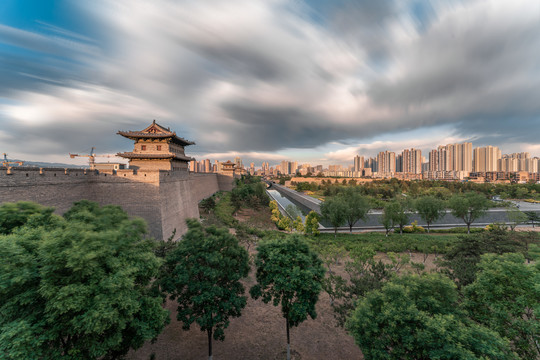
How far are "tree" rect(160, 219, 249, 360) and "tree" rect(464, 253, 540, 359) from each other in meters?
6.88

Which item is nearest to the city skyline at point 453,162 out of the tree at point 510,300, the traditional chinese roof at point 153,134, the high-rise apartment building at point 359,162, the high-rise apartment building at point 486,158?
the high-rise apartment building at point 486,158

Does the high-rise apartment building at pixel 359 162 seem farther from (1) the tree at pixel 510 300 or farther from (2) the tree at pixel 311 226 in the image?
(1) the tree at pixel 510 300

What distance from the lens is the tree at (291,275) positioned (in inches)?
243

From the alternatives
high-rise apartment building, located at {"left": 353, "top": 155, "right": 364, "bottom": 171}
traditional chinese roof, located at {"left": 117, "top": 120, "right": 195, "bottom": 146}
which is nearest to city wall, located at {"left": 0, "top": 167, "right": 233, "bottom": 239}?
traditional chinese roof, located at {"left": 117, "top": 120, "right": 195, "bottom": 146}

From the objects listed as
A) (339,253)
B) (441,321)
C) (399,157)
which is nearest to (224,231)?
(441,321)

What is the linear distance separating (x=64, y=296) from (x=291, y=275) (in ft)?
16.9

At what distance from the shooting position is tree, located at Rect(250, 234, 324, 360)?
6.18m

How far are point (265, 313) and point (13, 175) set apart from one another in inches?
505

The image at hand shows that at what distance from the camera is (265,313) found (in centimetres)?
935

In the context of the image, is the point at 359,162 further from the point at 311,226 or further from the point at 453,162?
the point at 311,226

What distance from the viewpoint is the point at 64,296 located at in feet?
13.3

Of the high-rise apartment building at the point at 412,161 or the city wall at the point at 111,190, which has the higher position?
the high-rise apartment building at the point at 412,161

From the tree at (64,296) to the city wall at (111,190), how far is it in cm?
715

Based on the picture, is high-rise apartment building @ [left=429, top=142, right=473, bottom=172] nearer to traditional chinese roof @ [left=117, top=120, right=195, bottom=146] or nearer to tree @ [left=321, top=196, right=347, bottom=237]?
tree @ [left=321, top=196, right=347, bottom=237]
